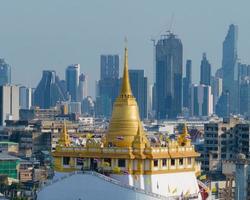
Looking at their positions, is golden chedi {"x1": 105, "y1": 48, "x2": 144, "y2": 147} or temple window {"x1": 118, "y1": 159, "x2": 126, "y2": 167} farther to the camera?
golden chedi {"x1": 105, "y1": 48, "x2": 144, "y2": 147}

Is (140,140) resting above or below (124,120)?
below

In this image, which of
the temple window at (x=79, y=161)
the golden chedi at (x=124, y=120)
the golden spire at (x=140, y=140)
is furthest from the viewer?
the temple window at (x=79, y=161)

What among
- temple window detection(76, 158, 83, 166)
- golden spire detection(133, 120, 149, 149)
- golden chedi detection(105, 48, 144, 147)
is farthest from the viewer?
temple window detection(76, 158, 83, 166)

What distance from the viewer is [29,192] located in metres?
84.4

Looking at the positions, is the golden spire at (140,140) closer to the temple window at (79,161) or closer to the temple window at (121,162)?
the temple window at (121,162)

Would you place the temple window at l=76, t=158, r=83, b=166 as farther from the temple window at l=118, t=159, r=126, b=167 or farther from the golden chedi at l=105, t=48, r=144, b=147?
the temple window at l=118, t=159, r=126, b=167

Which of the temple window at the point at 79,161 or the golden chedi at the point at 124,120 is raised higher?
the golden chedi at the point at 124,120

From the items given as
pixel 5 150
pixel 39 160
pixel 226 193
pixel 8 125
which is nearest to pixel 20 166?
pixel 39 160

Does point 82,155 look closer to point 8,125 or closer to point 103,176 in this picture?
point 103,176

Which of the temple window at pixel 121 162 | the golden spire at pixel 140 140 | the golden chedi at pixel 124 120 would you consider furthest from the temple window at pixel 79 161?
the golden spire at pixel 140 140

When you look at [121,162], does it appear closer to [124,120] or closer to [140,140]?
[140,140]

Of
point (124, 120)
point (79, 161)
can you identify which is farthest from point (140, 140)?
point (79, 161)

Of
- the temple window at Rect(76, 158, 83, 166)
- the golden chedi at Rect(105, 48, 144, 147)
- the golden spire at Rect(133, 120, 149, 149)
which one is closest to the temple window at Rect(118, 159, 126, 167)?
the golden spire at Rect(133, 120, 149, 149)

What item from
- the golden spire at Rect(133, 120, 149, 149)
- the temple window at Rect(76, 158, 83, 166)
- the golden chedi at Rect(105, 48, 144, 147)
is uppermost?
the golden chedi at Rect(105, 48, 144, 147)
